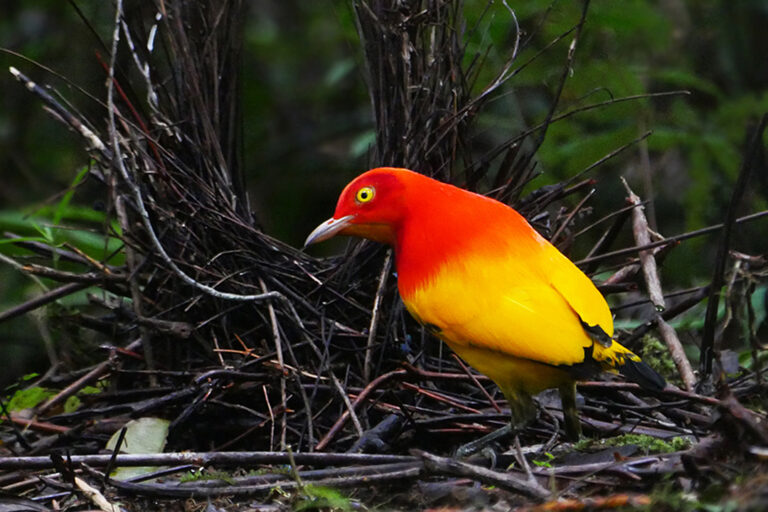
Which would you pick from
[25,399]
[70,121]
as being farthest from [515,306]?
[25,399]

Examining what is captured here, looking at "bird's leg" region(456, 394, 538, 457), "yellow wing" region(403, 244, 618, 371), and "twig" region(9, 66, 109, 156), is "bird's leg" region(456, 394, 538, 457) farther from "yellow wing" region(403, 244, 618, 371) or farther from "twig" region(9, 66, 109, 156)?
"twig" region(9, 66, 109, 156)

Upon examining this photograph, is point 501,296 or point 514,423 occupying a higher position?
point 501,296

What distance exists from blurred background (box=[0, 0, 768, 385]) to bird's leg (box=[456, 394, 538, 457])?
1.55m

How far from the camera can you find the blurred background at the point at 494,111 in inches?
180

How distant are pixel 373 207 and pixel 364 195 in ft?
0.14

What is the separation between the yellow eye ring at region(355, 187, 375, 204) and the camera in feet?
8.24

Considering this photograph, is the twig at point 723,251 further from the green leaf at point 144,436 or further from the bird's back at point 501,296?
the green leaf at point 144,436

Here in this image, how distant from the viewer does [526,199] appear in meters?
3.00

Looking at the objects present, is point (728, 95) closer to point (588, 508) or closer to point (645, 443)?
point (645, 443)

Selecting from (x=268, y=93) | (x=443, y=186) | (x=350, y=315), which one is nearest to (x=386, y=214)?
(x=443, y=186)

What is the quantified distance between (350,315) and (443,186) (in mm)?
628

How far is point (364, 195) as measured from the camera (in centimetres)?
252

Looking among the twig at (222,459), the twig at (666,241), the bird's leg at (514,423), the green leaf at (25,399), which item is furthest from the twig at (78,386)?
the twig at (666,241)

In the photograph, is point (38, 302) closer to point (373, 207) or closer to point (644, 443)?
point (373, 207)
